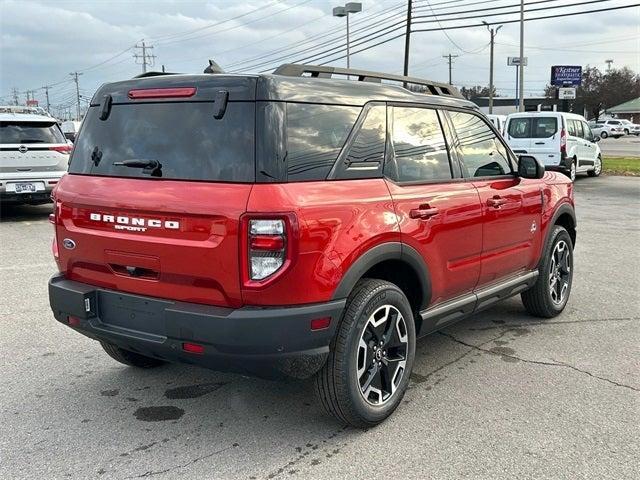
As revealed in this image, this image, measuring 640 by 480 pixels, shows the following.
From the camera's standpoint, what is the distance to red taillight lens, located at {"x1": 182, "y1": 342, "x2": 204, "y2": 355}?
9.55 ft

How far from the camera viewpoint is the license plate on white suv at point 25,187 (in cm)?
1045

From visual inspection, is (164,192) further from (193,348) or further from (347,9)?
(347,9)

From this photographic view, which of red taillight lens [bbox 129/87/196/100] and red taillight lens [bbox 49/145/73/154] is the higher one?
A: red taillight lens [bbox 129/87/196/100]

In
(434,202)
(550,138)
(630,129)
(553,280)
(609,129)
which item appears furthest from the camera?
(630,129)

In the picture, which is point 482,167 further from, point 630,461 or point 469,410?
point 630,461

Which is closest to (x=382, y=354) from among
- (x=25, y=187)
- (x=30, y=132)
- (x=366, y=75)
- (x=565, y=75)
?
(x=366, y=75)

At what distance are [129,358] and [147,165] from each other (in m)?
1.58

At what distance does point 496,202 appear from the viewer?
14.0 ft

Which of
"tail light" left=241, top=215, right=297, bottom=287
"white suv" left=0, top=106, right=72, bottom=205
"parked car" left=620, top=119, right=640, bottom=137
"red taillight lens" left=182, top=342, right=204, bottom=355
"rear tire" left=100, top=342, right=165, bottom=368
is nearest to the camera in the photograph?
"tail light" left=241, top=215, right=297, bottom=287

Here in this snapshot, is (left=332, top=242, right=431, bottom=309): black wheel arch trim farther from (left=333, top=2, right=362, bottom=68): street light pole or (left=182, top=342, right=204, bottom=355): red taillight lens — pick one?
(left=333, top=2, right=362, bottom=68): street light pole

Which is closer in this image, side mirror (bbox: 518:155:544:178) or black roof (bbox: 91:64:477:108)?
black roof (bbox: 91:64:477:108)

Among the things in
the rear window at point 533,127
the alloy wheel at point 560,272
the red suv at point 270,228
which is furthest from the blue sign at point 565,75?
the red suv at point 270,228

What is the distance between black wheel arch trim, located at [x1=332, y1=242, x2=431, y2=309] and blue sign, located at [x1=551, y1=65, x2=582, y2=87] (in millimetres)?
44359

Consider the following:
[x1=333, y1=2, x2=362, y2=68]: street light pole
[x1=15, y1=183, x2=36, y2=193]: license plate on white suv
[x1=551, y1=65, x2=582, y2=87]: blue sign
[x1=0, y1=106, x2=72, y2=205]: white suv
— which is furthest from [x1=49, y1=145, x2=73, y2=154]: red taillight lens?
[x1=551, y1=65, x2=582, y2=87]: blue sign
